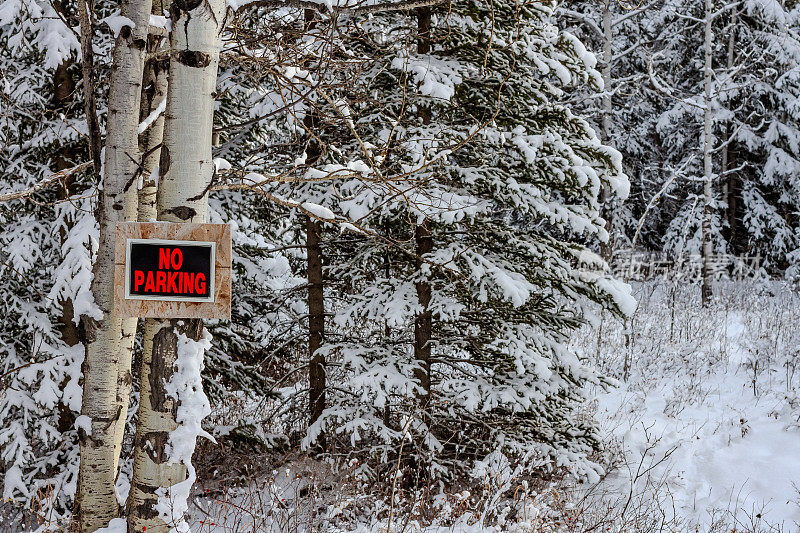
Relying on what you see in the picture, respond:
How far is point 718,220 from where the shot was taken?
18734 millimetres

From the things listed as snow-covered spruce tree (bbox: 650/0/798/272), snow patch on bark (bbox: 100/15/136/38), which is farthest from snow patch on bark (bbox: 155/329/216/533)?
snow-covered spruce tree (bbox: 650/0/798/272)

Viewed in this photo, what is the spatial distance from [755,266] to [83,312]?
1976 cm

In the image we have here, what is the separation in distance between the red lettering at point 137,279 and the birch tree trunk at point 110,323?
973 millimetres

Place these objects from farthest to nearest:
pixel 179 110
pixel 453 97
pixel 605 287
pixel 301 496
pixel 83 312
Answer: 1. pixel 301 496
2. pixel 453 97
3. pixel 605 287
4. pixel 83 312
5. pixel 179 110

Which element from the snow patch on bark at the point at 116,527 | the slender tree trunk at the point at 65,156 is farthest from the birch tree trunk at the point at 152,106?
the slender tree trunk at the point at 65,156

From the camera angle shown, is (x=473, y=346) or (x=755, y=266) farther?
(x=755, y=266)

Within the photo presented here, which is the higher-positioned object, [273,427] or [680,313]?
[680,313]

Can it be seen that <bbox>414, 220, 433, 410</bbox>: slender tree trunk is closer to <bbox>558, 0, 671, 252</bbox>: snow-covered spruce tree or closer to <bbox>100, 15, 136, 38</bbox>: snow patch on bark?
<bbox>100, 15, 136, 38</bbox>: snow patch on bark

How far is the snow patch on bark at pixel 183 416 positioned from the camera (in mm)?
2648

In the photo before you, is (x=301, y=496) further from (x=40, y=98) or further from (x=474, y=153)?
(x=40, y=98)

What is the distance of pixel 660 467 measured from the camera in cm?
653

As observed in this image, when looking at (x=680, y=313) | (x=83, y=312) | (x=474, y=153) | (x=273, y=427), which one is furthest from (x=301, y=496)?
(x=680, y=313)

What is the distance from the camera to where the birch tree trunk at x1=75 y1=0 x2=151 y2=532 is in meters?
3.24

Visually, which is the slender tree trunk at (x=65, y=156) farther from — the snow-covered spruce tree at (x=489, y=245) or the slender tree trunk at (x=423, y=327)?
the slender tree trunk at (x=423, y=327)
